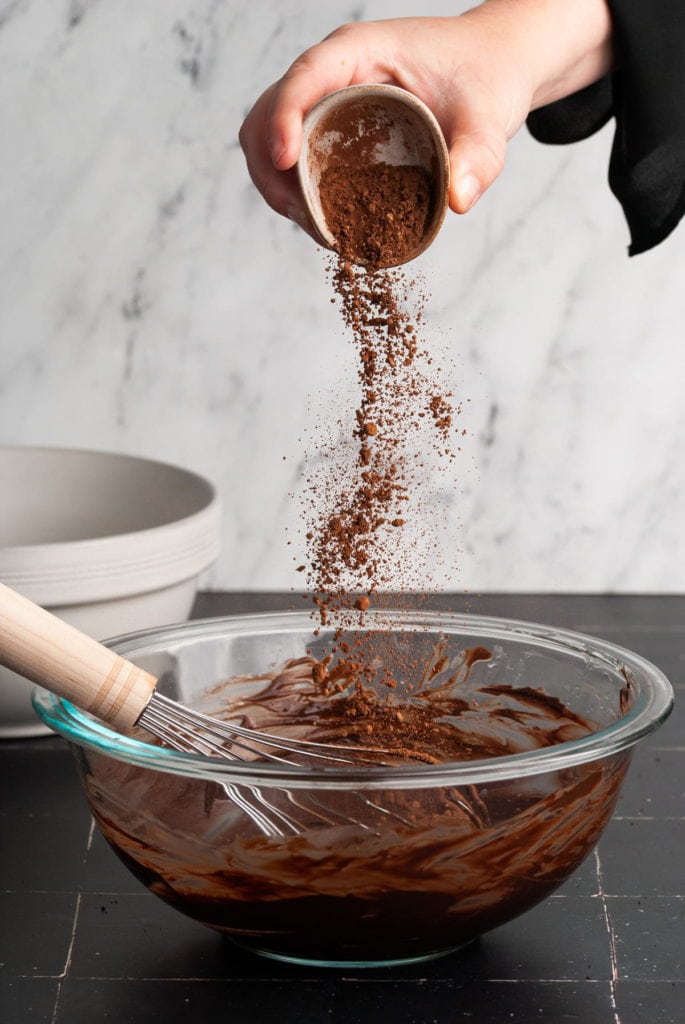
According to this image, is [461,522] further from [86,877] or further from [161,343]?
[86,877]

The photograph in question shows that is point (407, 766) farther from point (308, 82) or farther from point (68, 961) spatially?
point (308, 82)

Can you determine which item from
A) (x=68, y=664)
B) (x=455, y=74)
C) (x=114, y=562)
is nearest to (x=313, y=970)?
(x=68, y=664)

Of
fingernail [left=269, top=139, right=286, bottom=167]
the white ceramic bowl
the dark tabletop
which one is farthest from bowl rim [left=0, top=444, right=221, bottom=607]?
fingernail [left=269, top=139, right=286, bottom=167]

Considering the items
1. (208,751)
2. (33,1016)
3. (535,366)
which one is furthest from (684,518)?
(33,1016)

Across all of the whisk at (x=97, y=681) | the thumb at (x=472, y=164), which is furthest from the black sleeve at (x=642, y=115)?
the whisk at (x=97, y=681)

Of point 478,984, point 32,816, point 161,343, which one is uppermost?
point 161,343

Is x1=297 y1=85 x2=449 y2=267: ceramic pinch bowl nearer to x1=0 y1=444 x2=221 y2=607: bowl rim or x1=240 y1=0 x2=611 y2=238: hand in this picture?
x1=240 y1=0 x2=611 y2=238: hand

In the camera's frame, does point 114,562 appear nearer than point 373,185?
No
